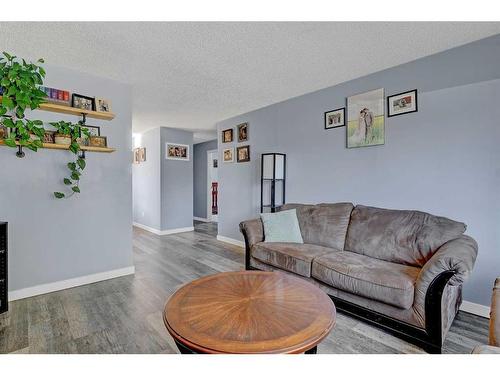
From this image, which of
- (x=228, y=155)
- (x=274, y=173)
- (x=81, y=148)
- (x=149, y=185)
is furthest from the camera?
(x=149, y=185)

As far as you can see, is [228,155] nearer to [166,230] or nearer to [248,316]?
[166,230]

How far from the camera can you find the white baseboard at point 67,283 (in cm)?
247

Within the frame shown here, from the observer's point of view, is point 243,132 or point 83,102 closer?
point 83,102

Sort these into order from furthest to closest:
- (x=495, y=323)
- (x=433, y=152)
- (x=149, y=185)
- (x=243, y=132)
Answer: (x=149, y=185) < (x=243, y=132) < (x=433, y=152) < (x=495, y=323)

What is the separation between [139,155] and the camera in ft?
20.8

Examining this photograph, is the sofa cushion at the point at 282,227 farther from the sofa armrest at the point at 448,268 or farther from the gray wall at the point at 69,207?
the gray wall at the point at 69,207

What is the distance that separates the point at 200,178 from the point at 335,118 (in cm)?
502

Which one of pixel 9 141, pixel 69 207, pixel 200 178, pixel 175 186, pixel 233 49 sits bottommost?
pixel 69 207

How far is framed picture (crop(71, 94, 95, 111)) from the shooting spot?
2725 mm

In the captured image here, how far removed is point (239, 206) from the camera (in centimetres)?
464

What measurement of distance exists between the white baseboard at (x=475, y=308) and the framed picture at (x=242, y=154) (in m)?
3.30

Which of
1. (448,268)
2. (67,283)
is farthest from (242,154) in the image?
(448,268)

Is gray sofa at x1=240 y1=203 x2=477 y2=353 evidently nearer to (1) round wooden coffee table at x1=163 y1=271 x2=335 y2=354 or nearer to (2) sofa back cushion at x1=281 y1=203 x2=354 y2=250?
(2) sofa back cushion at x1=281 y1=203 x2=354 y2=250

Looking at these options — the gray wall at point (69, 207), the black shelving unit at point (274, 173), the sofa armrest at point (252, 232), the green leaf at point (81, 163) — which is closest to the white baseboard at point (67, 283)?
the gray wall at point (69, 207)
